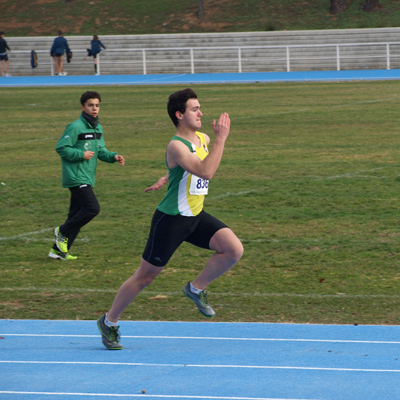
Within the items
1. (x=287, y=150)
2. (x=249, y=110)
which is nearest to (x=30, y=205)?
(x=287, y=150)

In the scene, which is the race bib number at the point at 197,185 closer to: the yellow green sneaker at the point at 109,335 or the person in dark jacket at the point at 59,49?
the yellow green sneaker at the point at 109,335

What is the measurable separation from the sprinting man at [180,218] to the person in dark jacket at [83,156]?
260 centimetres

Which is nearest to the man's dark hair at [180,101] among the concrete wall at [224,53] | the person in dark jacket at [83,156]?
the person in dark jacket at [83,156]

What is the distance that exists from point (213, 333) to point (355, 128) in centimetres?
1261

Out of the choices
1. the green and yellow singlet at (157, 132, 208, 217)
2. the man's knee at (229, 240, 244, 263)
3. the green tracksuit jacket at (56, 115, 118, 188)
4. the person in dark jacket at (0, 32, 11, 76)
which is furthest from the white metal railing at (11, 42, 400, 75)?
the green and yellow singlet at (157, 132, 208, 217)

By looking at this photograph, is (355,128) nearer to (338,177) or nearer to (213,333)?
(338,177)

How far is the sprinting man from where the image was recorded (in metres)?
5.65

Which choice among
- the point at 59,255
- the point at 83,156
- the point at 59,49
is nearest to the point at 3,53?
the point at 59,49

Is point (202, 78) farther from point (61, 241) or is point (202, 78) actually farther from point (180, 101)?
point (180, 101)

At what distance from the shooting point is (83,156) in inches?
329

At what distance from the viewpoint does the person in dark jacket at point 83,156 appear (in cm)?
838

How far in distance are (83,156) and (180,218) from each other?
2.87m

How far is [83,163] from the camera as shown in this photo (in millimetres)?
8555

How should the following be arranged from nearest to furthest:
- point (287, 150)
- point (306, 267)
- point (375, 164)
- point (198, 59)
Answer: point (306, 267) < point (375, 164) < point (287, 150) < point (198, 59)
